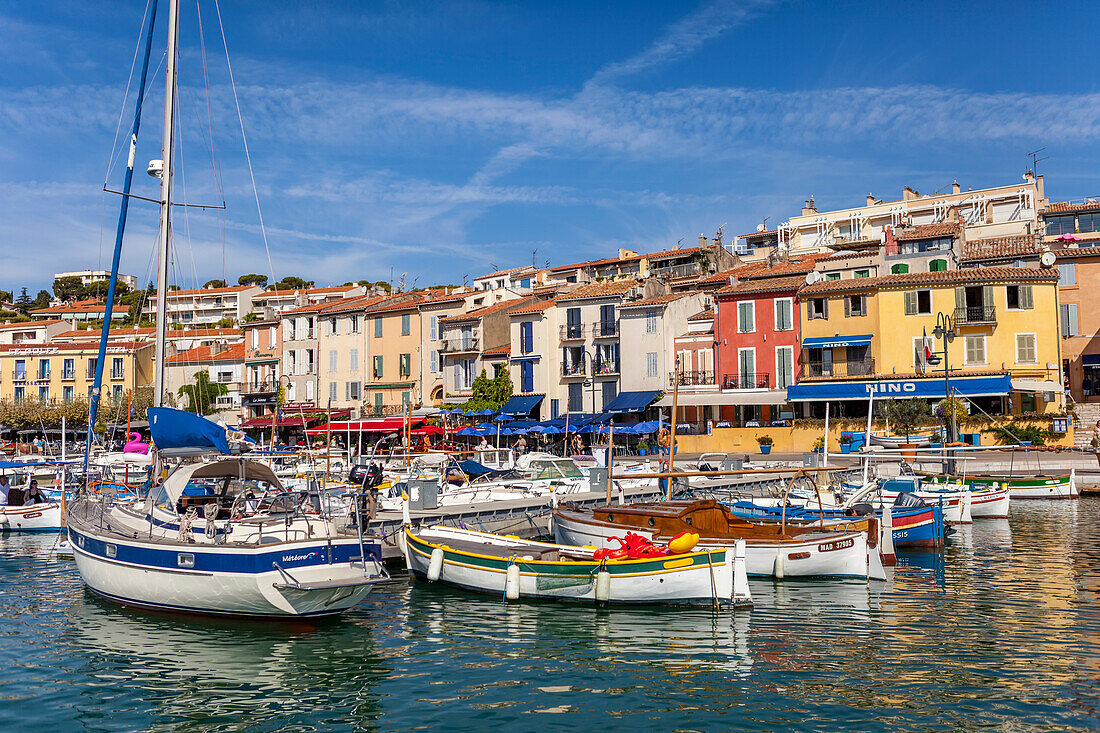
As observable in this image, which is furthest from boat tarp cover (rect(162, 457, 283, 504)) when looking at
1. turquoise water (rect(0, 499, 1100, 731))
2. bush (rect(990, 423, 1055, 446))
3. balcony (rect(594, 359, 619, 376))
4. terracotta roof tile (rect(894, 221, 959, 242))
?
terracotta roof tile (rect(894, 221, 959, 242))

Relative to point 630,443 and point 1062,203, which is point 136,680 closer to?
point 630,443

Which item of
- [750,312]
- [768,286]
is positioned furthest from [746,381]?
[768,286]

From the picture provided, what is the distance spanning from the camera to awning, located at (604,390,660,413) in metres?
58.2

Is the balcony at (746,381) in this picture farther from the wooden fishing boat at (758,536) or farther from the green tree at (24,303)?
the green tree at (24,303)

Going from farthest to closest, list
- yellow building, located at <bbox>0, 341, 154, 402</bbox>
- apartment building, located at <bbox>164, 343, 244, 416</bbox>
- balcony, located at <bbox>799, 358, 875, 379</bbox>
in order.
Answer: yellow building, located at <bbox>0, 341, 154, 402</bbox> < apartment building, located at <bbox>164, 343, 244, 416</bbox> < balcony, located at <bbox>799, 358, 875, 379</bbox>

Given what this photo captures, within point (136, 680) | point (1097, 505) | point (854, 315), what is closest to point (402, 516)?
point (136, 680)

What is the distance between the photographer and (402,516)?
26.6 meters

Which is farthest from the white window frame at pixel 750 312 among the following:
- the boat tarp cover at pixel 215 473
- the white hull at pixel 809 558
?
the boat tarp cover at pixel 215 473

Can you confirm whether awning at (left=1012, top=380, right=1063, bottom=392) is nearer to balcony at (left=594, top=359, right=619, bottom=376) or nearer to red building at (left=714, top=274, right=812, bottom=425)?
red building at (left=714, top=274, right=812, bottom=425)

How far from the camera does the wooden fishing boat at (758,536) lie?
22312 mm

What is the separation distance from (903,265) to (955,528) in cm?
3038

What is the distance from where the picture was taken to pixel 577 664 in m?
15.6

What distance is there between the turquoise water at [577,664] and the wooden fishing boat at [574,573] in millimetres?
402

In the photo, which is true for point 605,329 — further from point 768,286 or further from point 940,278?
point 940,278
